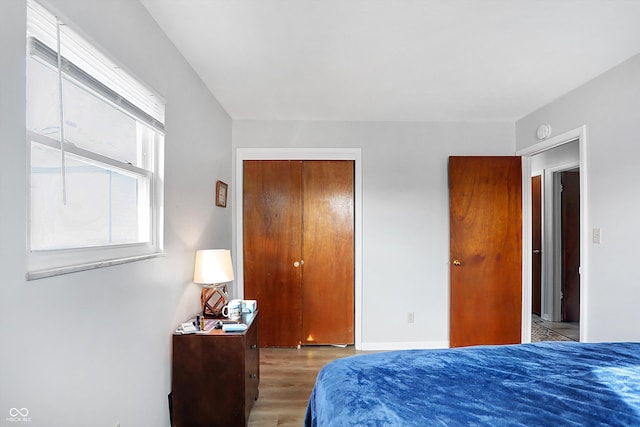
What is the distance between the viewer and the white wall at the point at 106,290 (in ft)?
2.99

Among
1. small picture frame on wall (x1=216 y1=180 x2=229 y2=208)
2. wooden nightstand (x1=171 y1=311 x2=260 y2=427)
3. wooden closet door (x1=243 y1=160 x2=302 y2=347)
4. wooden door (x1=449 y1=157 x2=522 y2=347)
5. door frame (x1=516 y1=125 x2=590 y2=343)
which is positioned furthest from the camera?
wooden closet door (x1=243 y1=160 x2=302 y2=347)

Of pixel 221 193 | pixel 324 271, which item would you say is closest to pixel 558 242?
pixel 324 271

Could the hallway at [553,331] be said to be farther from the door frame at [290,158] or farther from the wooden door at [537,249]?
the door frame at [290,158]

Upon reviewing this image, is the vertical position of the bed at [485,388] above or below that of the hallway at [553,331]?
above

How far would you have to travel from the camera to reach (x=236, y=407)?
1870 mm

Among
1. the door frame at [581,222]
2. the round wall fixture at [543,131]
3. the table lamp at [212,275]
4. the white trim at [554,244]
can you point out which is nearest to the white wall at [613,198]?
the door frame at [581,222]

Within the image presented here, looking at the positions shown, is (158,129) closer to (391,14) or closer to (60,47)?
(60,47)

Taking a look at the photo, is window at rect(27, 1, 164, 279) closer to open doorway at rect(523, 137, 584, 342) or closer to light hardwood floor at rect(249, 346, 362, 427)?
light hardwood floor at rect(249, 346, 362, 427)

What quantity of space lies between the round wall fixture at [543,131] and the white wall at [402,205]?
0.44m

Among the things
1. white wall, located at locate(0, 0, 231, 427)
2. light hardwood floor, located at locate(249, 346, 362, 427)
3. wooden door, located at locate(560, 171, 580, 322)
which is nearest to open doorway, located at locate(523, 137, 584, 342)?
wooden door, located at locate(560, 171, 580, 322)

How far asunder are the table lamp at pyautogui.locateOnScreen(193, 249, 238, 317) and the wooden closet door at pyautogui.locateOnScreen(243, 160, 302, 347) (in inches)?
42.7

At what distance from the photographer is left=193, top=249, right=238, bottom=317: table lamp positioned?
7.05ft

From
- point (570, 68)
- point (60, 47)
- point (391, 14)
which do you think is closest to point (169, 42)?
point (60, 47)

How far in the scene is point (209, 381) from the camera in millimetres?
1881
